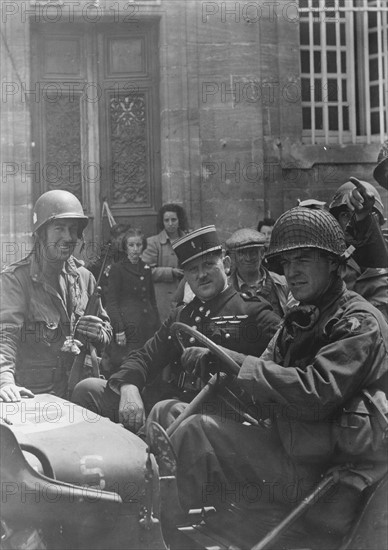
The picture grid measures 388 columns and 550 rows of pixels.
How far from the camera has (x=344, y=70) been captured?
11.2 metres

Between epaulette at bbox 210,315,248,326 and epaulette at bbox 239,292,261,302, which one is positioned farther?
epaulette at bbox 239,292,261,302

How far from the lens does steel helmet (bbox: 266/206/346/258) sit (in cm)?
463

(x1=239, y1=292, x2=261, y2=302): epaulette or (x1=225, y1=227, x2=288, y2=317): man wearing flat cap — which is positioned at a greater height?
(x1=225, y1=227, x2=288, y2=317): man wearing flat cap

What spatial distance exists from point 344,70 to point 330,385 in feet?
24.6

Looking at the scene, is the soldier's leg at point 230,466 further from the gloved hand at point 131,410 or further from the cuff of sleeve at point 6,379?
the cuff of sleeve at point 6,379

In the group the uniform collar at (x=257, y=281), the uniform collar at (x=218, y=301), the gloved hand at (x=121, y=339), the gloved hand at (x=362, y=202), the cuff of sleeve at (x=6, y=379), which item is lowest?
the cuff of sleeve at (x=6, y=379)

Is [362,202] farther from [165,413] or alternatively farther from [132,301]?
[132,301]

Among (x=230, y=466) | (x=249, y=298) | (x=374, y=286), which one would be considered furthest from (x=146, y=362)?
(x=374, y=286)

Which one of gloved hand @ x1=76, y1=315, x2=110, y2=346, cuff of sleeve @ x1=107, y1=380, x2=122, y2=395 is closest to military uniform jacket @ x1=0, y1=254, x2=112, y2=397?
gloved hand @ x1=76, y1=315, x2=110, y2=346

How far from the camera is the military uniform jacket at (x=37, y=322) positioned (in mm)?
6270

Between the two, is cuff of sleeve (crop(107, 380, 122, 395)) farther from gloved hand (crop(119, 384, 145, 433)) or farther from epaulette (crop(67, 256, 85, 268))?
epaulette (crop(67, 256, 85, 268))

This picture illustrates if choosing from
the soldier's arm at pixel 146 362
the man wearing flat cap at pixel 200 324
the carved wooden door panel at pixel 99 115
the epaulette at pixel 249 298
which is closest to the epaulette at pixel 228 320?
the man wearing flat cap at pixel 200 324

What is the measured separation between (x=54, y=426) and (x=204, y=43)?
21.9 ft

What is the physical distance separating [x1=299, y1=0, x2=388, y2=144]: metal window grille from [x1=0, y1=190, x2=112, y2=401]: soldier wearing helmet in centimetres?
510
